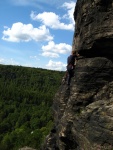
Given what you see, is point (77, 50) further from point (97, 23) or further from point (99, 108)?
point (99, 108)

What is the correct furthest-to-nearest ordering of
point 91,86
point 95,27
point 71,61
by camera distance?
point 71,61 → point 91,86 → point 95,27

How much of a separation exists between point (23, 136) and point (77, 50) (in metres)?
109

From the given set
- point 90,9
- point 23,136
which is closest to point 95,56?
point 90,9

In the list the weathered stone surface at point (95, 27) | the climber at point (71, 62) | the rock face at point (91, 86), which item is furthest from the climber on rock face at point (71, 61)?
the weathered stone surface at point (95, 27)

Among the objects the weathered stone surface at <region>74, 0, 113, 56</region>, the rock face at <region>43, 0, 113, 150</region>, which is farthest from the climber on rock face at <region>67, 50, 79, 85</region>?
the weathered stone surface at <region>74, 0, 113, 56</region>

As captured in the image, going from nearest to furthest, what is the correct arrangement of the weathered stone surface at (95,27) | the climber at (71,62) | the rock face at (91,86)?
the rock face at (91,86) → the weathered stone surface at (95,27) → the climber at (71,62)

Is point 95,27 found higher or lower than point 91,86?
higher

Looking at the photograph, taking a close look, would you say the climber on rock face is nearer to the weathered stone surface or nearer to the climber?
the climber

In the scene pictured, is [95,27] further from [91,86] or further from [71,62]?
[71,62]

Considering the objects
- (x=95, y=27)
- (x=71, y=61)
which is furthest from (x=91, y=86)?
(x=95, y=27)

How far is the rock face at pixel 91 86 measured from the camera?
2320cm

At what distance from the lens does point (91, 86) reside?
2767 cm

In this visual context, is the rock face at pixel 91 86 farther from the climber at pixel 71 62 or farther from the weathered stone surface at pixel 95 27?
the climber at pixel 71 62

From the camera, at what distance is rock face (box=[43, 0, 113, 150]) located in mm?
23203
